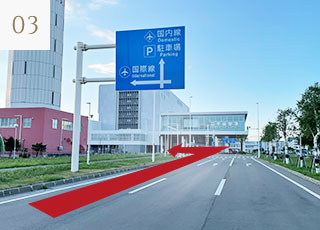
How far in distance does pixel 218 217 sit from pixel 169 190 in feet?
12.5

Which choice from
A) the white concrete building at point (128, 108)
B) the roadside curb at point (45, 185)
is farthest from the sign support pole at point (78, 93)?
the white concrete building at point (128, 108)

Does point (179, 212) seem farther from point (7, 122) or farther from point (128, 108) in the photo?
point (128, 108)

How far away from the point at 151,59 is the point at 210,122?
230 ft

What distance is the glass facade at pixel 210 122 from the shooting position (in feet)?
261

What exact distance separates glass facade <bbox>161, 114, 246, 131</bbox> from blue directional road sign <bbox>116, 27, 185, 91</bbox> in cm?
6684

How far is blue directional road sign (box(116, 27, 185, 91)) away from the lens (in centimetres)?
1256

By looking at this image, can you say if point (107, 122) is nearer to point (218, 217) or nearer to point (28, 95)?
point (28, 95)

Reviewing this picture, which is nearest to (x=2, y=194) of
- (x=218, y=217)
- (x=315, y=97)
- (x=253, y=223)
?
(x=218, y=217)

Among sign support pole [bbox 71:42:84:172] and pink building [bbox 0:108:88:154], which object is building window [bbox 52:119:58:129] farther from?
sign support pole [bbox 71:42:84:172]

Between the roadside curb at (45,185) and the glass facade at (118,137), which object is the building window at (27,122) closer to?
the roadside curb at (45,185)

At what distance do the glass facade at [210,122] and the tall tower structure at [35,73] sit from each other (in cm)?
4009

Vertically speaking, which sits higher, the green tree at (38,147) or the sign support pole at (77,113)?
the sign support pole at (77,113)

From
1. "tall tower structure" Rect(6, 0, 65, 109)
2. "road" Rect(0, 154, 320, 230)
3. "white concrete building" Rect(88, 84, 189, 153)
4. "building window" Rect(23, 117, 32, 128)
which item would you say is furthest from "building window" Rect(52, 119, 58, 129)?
"white concrete building" Rect(88, 84, 189, 153)

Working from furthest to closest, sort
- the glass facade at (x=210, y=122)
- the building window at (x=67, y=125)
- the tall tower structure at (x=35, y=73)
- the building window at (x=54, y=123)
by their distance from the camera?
the glass facade at (x=210, y=122) < the tall tower structure at (x=35, y=73) < the building window at (x=67, y=125) < the building window at (x=54, y=123)
